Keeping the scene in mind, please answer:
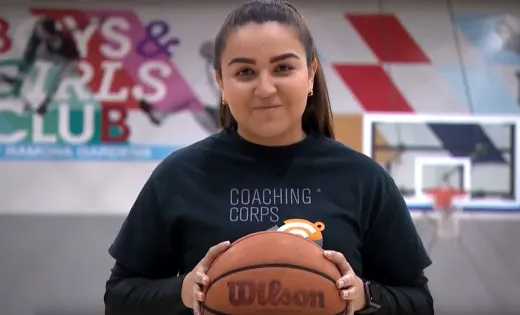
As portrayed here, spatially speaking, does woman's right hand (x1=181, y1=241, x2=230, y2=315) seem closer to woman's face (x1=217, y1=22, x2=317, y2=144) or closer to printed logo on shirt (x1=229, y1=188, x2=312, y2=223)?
printed logo on shirt (x1=229, y1=188, x2=312, y2=223)

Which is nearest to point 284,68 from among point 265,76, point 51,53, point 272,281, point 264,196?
point 265,76

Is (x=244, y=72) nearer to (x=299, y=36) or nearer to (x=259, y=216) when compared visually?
(x=299, y=36)

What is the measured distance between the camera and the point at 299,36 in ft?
3.20

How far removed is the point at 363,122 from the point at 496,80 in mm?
704

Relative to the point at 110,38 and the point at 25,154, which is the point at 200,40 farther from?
the point at 25,154

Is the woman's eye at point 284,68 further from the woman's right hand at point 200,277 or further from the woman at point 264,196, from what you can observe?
the woman's right hand at point 200,277

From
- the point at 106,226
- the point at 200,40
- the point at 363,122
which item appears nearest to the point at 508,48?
the point at 363,122

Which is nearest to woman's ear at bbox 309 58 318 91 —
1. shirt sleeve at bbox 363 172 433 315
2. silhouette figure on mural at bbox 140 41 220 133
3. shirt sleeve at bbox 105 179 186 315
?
shirt sleeve at bbox 363 172 433 315

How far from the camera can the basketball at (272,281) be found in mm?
867

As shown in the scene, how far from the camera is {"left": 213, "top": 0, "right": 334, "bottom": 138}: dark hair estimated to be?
0.97m

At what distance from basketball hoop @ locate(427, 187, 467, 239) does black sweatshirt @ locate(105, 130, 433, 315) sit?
205cm

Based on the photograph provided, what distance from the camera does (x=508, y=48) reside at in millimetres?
3061

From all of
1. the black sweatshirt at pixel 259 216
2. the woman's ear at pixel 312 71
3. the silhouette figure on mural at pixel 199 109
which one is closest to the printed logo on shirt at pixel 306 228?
the black sweatshirt at pixel 259 216

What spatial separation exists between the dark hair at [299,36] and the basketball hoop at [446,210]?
2.04m
